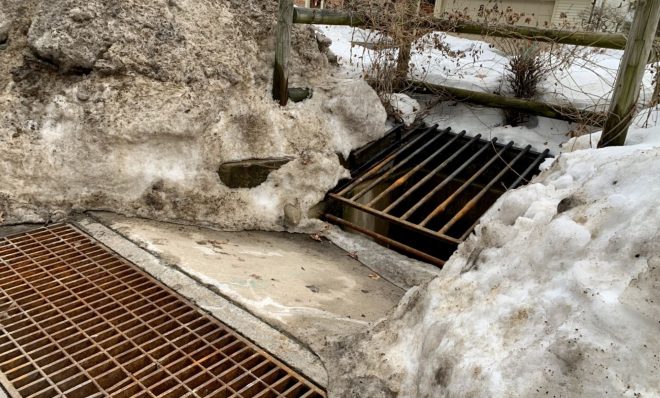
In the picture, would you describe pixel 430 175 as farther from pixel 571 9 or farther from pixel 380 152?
pixel 571 9

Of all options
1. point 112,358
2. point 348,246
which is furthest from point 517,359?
point 348,246

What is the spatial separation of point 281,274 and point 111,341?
1203mm

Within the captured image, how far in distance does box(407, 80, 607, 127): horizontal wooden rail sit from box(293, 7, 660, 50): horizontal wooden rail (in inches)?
24.9

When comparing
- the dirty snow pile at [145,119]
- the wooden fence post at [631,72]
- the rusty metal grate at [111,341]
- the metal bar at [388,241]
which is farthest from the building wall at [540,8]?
the rusty metal grate at [111,341]

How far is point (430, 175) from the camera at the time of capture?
4656mm

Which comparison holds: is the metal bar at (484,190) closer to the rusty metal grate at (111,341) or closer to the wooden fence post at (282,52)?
the wooden fence post at (282,52)

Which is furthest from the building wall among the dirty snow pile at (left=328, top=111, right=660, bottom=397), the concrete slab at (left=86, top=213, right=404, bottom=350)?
the dirty snow pile at (left=328, top=111, right=660, bottom=397)

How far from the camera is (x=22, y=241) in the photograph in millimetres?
3387

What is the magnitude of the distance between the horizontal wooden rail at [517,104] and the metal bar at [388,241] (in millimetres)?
1979

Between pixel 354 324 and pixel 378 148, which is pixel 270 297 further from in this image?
pixel 378 148

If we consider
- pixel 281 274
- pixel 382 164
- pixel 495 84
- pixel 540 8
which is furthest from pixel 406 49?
pixel 540 8

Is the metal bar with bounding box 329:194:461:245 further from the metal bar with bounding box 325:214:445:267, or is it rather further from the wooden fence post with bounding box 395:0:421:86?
the wooden fence post with bounding box 395:0:421:86

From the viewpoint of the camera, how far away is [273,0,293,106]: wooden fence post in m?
4.48

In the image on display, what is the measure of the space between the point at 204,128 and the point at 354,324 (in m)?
2.19
